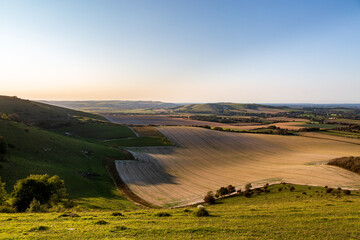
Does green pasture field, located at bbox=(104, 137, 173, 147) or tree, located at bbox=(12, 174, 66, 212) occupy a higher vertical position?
tree, located at bbox=(12, 174, 66, 212)

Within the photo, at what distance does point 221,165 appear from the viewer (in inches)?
2768

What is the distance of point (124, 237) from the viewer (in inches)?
519

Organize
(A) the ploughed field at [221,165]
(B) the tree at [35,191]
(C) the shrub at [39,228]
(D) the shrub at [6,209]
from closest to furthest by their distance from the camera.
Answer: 1. (C) the shrub at [39,228]
2. (D) the shrub at [6,209]
3. (B) the tree at [35,191]
4. (A) the ploughed field at [221,165]

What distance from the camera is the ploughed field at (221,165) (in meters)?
47.6

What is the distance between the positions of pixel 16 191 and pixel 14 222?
13.2 meters

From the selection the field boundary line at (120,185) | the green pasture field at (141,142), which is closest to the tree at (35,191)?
the field boundary line at (120,185)

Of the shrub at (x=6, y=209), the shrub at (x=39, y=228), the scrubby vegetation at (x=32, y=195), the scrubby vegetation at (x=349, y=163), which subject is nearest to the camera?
the shrub at (x=39, y=228)

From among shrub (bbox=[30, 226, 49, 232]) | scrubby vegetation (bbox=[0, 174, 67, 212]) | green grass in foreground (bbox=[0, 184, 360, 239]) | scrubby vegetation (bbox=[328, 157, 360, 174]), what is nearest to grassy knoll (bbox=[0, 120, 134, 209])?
scrubby vegetation (bbox=[0, 174, 67, 212])

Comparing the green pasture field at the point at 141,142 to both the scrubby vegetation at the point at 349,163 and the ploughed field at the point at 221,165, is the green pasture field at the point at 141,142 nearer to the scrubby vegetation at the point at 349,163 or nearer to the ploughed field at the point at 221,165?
the ploughed field at the point at 221,165

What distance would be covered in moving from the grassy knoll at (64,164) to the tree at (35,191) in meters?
5.30

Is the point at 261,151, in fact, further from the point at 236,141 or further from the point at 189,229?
the point at 189,229

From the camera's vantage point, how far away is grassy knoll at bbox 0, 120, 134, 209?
1491 inches

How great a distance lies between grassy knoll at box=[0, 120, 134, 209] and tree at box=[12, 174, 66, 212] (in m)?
5.30

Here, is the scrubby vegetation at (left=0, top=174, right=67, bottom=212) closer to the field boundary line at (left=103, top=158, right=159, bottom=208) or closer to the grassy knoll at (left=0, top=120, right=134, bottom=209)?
the grassy knoll at (left=0, top=120, right=134, bottom=209)
